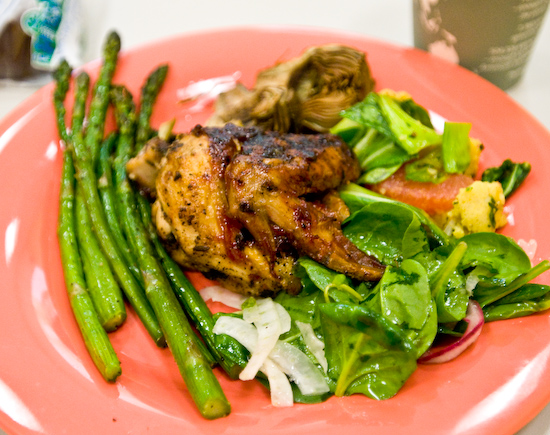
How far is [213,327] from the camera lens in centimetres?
241

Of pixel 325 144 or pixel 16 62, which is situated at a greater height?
pixel 16 62

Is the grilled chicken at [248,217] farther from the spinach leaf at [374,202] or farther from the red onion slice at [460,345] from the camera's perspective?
the red onion slice at [460,345]

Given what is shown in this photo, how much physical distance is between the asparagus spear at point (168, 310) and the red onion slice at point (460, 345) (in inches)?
37.7

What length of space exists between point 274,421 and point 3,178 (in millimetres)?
2076

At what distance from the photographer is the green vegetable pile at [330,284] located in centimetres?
209

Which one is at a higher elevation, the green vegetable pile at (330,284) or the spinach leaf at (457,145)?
the spinach leaf at (457,145)

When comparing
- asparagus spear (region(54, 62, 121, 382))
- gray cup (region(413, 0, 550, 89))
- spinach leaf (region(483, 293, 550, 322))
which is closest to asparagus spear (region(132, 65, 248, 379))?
asparagus spear (region(54, 62, 121, 382))

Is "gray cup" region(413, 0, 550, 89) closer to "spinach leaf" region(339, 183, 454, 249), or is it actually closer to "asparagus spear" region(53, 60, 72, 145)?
"spinach leaf" region(339, 183, 454, 249)

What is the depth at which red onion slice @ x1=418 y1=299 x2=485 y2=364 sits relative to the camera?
2195 millimetres

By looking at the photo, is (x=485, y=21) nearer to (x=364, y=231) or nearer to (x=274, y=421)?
(x=364, y=231)

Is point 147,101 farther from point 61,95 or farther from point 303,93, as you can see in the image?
point 303,93

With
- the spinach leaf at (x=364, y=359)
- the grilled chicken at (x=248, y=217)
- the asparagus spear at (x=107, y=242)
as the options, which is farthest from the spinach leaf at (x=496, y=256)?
the asparagus spear at (x=107, y=242)

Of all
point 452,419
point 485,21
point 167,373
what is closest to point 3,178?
point 167,373

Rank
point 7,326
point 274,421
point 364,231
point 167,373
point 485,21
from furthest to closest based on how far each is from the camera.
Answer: point 485,21 → point 364,231 → point 167,373 → point 7,326 → point 274,421
